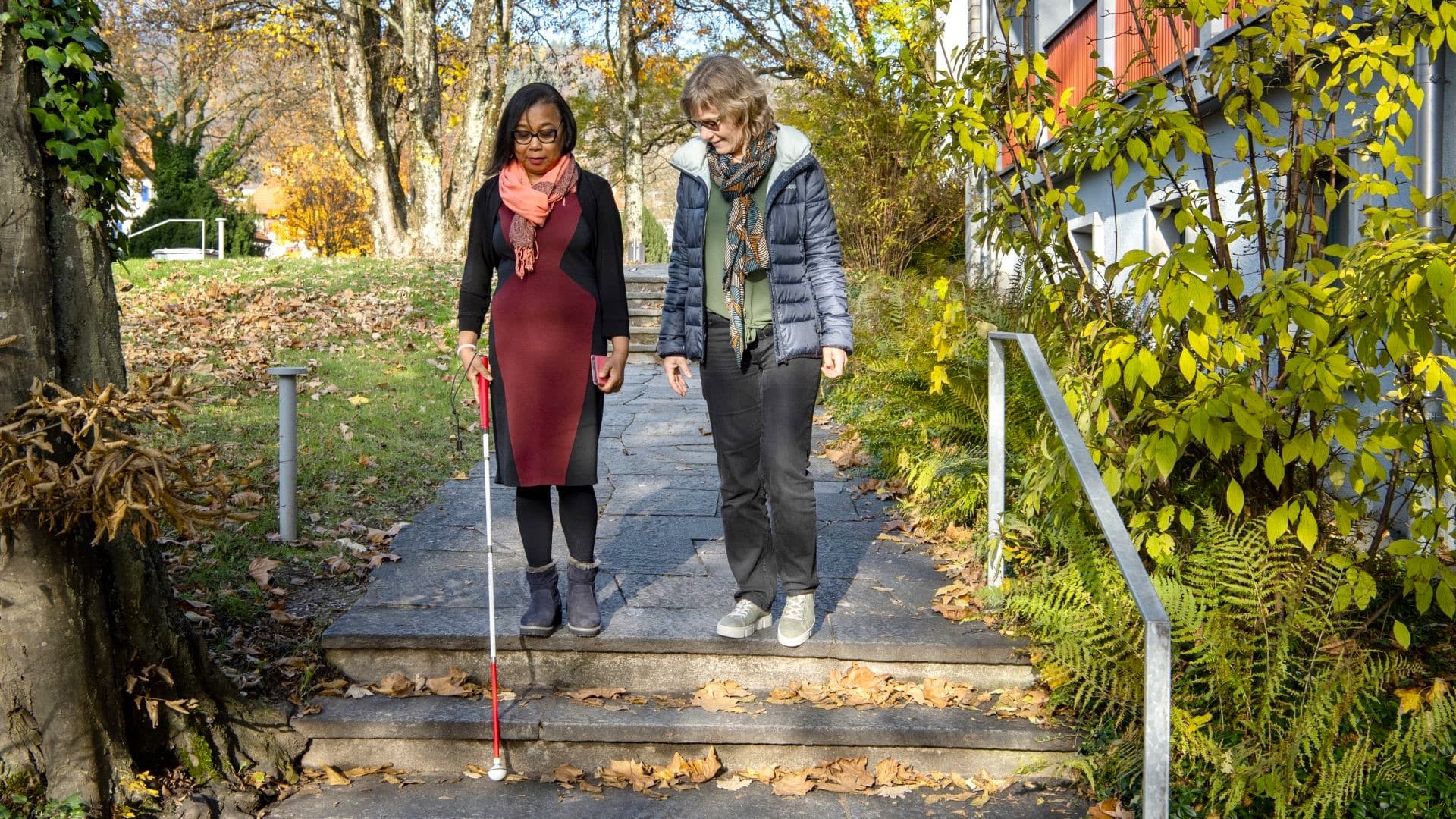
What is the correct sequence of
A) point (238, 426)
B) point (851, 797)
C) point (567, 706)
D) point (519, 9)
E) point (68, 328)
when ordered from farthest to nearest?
point (519, 9), point (238, 426), point (567, 706), point (851, 797), point (68, 328)

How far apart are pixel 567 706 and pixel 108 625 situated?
1420 millimetres

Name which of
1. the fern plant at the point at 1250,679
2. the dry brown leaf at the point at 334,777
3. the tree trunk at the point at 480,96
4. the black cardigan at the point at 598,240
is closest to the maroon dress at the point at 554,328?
the black cardigan at the point at 598,240

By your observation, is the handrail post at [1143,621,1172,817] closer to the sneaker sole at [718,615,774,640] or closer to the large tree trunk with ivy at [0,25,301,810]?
the sneaker sole at [718,615,774,640]

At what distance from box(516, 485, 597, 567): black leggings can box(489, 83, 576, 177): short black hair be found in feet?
3.62

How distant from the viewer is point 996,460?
16.3 feet

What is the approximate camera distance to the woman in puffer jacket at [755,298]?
4.02 m

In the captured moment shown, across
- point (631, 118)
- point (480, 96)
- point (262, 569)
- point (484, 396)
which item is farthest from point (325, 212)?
point (484, 396)

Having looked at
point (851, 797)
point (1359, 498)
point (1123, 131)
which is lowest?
point (851, 797)

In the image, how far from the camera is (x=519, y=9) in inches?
925

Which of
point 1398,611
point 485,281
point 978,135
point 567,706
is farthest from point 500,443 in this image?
point 1398,611

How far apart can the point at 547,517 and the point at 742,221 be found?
122 centimetres

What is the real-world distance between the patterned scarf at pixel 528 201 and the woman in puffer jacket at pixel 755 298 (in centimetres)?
40

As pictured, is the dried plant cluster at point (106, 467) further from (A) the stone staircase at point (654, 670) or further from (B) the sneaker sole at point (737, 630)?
(B) the sneaker sole at point (737, 630)

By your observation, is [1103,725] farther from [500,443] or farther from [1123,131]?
[500,443]
